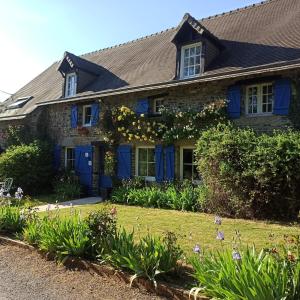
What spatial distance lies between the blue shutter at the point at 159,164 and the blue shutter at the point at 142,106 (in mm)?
1541

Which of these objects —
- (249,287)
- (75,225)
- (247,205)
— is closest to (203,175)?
(247,205)

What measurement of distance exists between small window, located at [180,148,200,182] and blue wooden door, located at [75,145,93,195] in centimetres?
471

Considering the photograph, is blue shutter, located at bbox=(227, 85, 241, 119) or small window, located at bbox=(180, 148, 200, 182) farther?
small window, located at bbox=(180, 148, 200, 182)

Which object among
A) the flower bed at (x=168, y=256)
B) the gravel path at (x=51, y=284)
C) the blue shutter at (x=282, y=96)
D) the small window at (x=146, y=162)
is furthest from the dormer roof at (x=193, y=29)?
the gravel path at (x=51, y=284)

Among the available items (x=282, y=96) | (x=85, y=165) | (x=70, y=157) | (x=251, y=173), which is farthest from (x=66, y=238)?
(x=70, y=157)

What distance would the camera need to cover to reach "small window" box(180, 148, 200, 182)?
44.8ft

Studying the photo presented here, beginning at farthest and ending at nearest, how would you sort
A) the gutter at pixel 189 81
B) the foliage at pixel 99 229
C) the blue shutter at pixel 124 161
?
the blue shutter at pixel 124 161 → the gutter at pixel 189 81 → the foliage at pixel 99 229

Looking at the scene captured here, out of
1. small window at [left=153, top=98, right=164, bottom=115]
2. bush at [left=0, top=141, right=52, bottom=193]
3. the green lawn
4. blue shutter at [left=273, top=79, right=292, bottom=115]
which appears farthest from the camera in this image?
bush at [left=0, top=141, right=52, bottom=193]

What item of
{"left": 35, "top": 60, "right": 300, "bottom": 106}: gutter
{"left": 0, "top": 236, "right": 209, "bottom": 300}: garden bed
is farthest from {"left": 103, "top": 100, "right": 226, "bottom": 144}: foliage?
{"left": 0, "top": 236, "right": 209, "bottom": 300}: garden bed

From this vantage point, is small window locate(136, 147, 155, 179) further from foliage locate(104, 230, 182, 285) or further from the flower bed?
foliage locate(104, 230, 182, 285)

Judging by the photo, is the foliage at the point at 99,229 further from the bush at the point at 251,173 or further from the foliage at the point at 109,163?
the foliage at the point at 109,163

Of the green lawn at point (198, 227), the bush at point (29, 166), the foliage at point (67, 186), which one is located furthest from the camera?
the bush at point (29, 166)

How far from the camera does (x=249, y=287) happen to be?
12.5 ft

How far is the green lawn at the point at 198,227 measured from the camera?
24.0 feet
